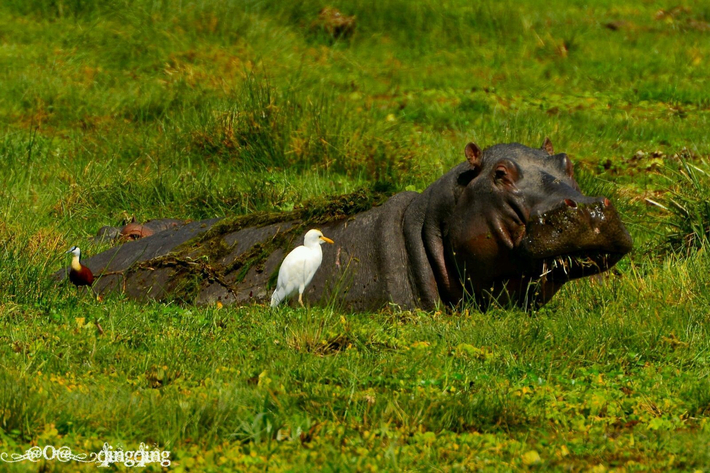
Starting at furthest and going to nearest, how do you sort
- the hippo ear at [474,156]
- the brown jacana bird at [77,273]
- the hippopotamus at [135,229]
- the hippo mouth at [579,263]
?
the hippopotamus at [135,229] < the brown jacana bird at [77,273] < the hippo ear at [474,156] < the hippo mouth at [579,263]

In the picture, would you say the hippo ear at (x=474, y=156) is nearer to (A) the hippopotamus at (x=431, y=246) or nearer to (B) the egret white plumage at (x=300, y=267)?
(A) the hippopotamus at (x=431, y=246)

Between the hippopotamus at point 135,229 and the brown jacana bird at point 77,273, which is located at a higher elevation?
the brown jacana bird at point 77,273

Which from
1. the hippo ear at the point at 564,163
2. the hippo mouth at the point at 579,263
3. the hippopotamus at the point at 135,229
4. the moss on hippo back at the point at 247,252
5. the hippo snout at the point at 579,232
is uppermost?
the hippo ear at the point at 564,163

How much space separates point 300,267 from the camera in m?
6.50

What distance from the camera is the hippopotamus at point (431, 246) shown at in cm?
591

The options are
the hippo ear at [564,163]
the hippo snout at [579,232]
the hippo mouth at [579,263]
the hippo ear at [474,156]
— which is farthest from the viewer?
the hippo ear at [474,156]

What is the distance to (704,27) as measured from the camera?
17094 millimetres

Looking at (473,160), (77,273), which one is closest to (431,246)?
(473,160)

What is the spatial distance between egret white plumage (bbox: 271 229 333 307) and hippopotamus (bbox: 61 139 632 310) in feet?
0.75

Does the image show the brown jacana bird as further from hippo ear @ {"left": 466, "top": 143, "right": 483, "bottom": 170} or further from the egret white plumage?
hippo ear @ {"left": 466, "top": 143, "right": 483, "bottom": 170}

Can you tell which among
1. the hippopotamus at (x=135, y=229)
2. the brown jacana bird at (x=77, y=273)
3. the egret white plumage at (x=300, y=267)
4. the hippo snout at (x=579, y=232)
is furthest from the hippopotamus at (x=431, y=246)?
the hippopotamus at (x=135, y=229)

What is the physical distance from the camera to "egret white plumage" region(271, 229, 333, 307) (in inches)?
256

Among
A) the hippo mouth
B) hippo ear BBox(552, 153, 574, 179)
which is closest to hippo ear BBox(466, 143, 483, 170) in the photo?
hippo ear BBox(552, 153, 574, 179)

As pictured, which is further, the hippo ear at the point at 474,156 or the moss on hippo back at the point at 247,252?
the moss on hippo back at the point at 247,252
